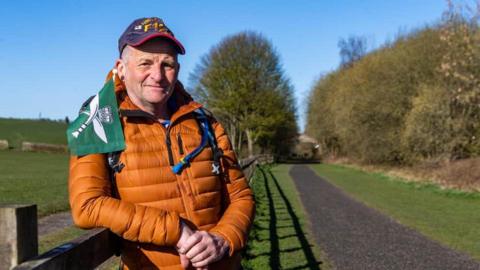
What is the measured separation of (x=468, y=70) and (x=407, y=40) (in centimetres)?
1264

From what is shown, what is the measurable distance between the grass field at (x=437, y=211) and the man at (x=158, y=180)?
820cm

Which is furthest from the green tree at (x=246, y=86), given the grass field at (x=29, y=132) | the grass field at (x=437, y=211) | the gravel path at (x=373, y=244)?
the gravel path at (x=373, y=244)

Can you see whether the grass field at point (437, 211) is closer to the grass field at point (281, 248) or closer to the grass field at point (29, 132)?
the grass field at point (281, 248)

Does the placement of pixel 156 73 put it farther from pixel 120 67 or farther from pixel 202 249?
pixel 202 249

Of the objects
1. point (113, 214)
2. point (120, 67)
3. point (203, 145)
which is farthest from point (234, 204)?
point (120, 67)

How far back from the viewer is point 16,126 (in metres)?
68.0

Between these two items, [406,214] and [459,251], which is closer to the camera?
[459,251]

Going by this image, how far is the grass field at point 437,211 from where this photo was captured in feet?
37.5

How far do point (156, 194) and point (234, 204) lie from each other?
0.50m

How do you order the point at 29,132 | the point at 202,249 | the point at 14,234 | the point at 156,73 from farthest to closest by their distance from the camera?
1. the point at 29,132
2. the point at 156,73
3. the point at 202,249
4. the point at 14,234

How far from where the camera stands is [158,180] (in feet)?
7.86

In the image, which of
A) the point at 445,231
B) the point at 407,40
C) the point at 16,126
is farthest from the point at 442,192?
the point at 16,126

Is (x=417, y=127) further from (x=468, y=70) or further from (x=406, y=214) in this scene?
(x=406, y=214)

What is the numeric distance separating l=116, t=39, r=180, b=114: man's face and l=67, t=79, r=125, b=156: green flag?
139 mm
